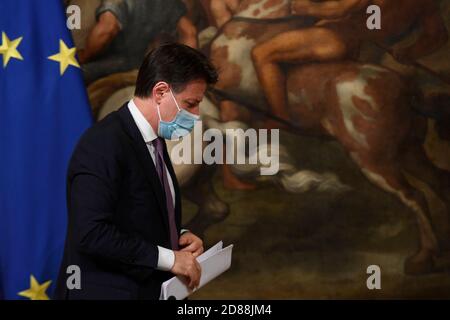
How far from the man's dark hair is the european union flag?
6.27 feet

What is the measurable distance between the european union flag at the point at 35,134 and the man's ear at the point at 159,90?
1897 millimetres

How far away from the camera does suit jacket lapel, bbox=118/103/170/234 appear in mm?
2338

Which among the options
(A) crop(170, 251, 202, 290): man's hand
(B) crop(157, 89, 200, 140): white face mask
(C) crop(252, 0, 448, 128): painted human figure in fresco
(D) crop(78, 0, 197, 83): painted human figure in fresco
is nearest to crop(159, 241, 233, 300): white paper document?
(A) crop(170, 251, 202, 290): man's hand

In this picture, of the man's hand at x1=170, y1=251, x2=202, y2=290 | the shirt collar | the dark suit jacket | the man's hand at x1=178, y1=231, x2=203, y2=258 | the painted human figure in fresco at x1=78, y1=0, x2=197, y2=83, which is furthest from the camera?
the painted human figure in fresco at x1=78, y1=0, x2=197, y2=83

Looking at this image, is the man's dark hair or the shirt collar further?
the shirt collar

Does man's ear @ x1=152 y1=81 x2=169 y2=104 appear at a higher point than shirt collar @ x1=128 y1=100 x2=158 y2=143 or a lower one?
higher

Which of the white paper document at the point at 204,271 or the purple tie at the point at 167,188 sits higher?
the purple tie at the point at 167,188

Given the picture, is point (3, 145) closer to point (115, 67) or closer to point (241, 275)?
point (115, 67)

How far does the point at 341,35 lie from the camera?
5270mm

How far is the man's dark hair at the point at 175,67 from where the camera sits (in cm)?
231

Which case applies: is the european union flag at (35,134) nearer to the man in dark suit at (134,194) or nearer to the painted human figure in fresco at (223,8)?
the painted human figure in fresco at (223,8)

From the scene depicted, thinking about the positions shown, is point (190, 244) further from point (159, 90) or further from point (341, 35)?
point (341, 35)

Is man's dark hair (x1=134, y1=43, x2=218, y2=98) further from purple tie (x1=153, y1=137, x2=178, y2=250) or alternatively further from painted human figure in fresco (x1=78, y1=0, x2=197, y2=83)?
painted human figure in fresco (x1=78, y1=0, x2=197, y2=83)

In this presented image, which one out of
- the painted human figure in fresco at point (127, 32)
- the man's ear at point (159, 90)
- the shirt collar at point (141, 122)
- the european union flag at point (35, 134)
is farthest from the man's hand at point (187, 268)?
the painted human figure in fresco at point (127, 32)
